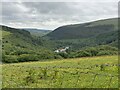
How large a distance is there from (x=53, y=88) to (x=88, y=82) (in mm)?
3788

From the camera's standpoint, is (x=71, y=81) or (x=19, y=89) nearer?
(x=19, y=89)

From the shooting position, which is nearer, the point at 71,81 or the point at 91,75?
the point at 71,81

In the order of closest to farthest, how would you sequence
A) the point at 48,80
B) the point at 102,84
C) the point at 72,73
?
1. the point at 102,84
2. the point at 48,80
3. the point at 72,73

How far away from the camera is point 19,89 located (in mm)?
18938

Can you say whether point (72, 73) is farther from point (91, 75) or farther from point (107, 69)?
point (107, 69)

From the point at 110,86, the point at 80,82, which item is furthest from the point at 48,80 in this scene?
the point at 110,86

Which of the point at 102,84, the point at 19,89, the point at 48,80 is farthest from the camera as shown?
the point at 48,80

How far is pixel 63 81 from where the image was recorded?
2245 centimetres

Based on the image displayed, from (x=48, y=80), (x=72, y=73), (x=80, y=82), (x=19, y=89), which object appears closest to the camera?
(x=19, y=89)

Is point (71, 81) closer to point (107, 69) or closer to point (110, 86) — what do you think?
point (110, 86)

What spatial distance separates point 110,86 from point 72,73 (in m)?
8.11

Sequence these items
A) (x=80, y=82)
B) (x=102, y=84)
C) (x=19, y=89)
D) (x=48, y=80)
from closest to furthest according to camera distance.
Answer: (x=19, y=89) < (x=102, y=84) < (x=80, y=82) < (x=48, y=80)

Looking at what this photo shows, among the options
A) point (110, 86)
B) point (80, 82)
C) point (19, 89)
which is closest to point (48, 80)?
point (80, 82)

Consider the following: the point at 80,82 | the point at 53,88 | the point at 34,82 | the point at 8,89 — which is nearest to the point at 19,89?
the point at 8,89
